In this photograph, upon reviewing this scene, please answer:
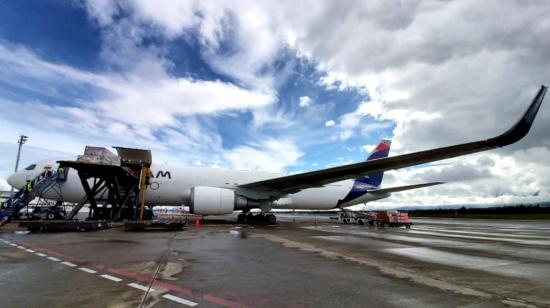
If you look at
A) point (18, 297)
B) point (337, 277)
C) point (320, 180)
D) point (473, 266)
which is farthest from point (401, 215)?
point (18, 297)

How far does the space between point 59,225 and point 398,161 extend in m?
15.3

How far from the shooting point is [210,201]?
17.5 m

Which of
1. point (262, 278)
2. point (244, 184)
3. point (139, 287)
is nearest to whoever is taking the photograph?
point (139, 287)

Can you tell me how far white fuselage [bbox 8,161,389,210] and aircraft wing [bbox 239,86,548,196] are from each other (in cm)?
214

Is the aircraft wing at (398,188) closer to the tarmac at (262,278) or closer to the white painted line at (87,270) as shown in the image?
the tarmac at (262,278)

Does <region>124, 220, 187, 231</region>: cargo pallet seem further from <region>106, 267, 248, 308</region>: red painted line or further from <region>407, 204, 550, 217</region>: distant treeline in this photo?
<region>407, 204, 550, 217</region>: distant treeline

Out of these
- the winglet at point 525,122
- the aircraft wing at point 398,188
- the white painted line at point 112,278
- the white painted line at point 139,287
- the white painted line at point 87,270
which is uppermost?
the winglet at point 525,122

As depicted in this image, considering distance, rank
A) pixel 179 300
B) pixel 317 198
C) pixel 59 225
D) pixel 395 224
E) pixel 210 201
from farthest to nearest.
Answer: pixel 317 198 < pixel 395 224 < pixel 210 201 < pixel 59 225 < pixel 179 300

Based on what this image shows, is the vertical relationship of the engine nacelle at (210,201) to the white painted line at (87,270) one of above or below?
above

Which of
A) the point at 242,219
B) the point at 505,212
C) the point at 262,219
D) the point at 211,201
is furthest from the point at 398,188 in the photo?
the point at 505,212

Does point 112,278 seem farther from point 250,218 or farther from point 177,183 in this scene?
point 250,218

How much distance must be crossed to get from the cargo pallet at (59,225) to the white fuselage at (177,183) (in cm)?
509

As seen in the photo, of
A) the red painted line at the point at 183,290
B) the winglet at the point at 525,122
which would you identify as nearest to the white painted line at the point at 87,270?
the red painted line at the point at 183,290

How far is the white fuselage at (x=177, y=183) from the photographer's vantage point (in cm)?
1828
